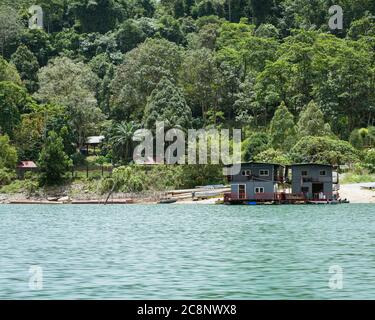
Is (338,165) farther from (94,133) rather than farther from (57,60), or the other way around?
(57,60)

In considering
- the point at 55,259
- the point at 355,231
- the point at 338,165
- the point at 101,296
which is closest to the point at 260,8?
the point at 338,165

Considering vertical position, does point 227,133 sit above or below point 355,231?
above

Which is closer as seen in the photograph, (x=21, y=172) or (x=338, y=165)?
(x=338, y=165)

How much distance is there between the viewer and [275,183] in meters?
79.2

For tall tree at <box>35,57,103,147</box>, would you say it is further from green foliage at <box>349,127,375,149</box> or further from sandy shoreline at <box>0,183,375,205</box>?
green foliage at <box>349,127,375,149</box>

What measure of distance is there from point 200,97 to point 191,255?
66.9m

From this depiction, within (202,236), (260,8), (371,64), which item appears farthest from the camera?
(260,8)

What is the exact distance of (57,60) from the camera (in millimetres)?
108000

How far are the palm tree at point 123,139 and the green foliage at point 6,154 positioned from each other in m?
10.8

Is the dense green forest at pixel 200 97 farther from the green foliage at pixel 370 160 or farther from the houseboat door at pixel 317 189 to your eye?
the houseboat door at pixel 317 189

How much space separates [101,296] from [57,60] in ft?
283

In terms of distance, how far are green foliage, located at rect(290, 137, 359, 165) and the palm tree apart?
18.4 m

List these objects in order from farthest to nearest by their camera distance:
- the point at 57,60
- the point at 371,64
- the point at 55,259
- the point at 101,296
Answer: the point at 57,60, the point at 371,64, the point at 55,259, the point at 101,296

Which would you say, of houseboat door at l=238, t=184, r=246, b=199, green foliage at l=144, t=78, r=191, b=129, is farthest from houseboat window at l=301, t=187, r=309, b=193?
green foliage at l=144, t=78, r=191, b=129
